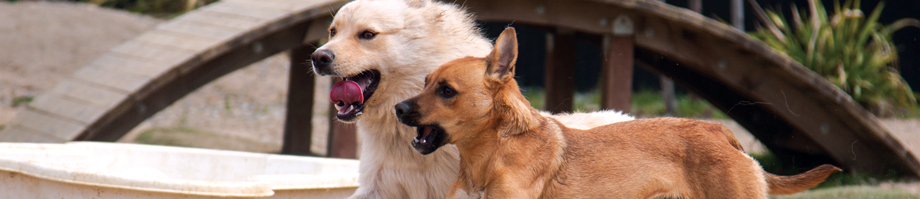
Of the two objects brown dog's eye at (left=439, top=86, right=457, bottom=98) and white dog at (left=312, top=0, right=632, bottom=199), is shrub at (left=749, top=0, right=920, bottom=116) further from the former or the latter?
brown dog's eye at (left=439, top=86, right=457, bottom=98)

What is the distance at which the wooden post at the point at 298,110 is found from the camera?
7188mm

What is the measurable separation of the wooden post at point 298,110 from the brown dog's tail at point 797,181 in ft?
19.7

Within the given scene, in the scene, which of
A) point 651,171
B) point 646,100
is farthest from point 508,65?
point 646,100

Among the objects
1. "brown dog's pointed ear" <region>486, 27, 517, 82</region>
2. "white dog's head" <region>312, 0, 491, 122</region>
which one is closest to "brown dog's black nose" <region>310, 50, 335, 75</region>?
"white dog's head" <region>312, 0, 491, 122</region>

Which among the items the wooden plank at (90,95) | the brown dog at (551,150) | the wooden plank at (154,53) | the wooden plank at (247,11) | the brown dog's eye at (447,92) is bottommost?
the wooden plank at (90,95)

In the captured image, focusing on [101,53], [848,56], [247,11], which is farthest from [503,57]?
[101,53]

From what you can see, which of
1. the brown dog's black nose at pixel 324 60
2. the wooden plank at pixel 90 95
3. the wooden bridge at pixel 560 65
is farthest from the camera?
the wooden plank at pixel 90 95

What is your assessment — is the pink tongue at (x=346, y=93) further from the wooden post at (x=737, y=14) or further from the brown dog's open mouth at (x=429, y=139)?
the wooden post at (x=737, y=14)

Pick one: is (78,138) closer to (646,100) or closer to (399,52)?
(399,52)

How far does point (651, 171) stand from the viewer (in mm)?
1486

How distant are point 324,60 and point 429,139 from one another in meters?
0.62

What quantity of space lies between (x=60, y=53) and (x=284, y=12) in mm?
11521

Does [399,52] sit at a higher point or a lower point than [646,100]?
higher

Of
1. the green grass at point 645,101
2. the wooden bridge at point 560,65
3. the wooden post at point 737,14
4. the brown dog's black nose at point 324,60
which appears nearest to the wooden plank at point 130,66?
the wooden bridge at point 560,65
